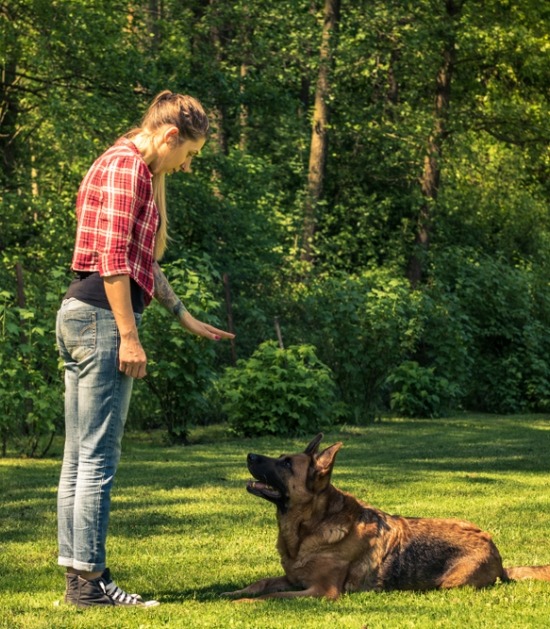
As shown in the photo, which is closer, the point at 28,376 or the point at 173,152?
the point at 173,152

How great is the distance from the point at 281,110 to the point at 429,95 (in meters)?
9.55

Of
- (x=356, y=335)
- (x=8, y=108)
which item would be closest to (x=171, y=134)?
(x=356, y=335)

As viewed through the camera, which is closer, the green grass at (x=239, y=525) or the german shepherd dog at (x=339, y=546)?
the green grass at (x=239, y=525)

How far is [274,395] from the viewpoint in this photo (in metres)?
16.1

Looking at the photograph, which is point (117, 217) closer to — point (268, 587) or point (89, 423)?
point (89, 423)

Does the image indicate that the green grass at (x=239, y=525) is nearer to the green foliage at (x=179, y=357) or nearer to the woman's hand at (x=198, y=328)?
the green foliage at (x=179, y=357)

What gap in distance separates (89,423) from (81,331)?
0.43 metres

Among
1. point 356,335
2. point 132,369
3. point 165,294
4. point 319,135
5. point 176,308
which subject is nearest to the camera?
point 132,369

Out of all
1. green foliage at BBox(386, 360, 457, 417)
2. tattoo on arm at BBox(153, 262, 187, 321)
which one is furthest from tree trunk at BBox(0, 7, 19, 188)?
tattoo on arm at BBox(153, 262, 187, 321)

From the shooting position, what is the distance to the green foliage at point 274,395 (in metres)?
16.0

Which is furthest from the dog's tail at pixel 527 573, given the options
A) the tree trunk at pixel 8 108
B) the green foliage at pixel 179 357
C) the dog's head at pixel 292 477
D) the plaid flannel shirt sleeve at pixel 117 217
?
the tree trunk at pixel 8 108

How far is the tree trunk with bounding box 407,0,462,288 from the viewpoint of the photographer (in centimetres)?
3062

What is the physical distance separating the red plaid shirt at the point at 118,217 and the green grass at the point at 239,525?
1604 mm

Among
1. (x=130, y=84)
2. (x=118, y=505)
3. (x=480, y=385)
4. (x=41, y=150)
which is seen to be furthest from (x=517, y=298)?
(x=118, y=505)
